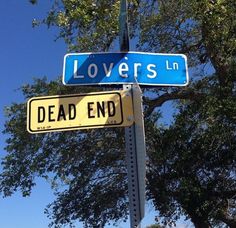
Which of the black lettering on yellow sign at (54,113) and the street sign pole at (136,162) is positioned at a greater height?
the black lettering on yellow sign at (54,113)

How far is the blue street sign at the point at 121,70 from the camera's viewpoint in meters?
4.14

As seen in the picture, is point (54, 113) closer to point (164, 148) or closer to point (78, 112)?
point (78, 112)

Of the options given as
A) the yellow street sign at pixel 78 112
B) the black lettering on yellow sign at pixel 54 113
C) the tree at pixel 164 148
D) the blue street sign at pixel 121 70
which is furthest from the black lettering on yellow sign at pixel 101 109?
the tree at pixel 164 148

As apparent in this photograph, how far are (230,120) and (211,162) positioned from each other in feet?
7.37

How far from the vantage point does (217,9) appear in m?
12.9

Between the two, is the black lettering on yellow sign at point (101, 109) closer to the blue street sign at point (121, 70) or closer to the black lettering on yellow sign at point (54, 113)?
the black lettering on yellow sign at point (54, 113)

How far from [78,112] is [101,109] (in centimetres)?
17

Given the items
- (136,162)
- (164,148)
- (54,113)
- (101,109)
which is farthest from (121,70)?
(164,148)

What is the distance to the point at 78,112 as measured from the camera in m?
3.98

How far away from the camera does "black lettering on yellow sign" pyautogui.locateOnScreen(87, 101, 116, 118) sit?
394cm

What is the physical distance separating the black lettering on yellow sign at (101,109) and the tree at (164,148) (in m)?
10.3

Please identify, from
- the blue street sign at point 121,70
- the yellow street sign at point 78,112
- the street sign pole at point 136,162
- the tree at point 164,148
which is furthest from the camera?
the tree at point 164,148

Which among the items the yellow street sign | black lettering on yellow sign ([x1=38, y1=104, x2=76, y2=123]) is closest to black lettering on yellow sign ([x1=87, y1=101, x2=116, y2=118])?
the yellow street sign

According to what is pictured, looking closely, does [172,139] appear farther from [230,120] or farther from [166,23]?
[166,23]
